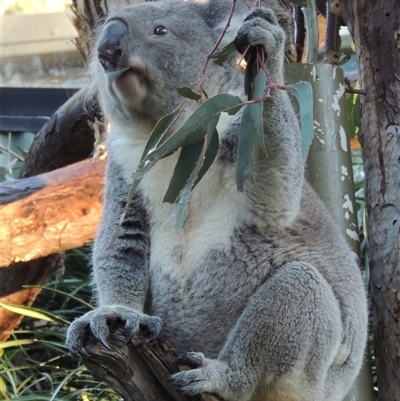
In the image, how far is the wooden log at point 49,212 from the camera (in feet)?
14.3

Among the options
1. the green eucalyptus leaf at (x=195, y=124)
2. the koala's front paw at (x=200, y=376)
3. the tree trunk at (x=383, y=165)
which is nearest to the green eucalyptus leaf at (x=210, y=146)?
the green eucalyptus leaf at (x=195, y=124)

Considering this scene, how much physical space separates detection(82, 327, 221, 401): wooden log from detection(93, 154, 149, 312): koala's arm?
1.29 ft

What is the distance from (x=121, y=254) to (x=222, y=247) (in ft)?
1.33

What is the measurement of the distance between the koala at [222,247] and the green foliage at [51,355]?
4.72 ft

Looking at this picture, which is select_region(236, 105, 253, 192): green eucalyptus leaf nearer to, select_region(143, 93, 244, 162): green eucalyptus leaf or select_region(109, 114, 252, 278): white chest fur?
select_region(143, 93, 244, 162): green eucalyptus leaf

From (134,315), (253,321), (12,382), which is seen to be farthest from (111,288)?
(12,382)

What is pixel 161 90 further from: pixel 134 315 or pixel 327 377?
pixel 327 377

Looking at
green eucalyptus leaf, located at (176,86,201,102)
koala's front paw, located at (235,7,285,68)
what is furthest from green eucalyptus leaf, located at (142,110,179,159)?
koala's front paw, located at (235,7,285,68)

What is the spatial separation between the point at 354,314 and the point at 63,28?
5265mm

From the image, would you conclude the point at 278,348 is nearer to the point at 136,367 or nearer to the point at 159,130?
the point at 136,367

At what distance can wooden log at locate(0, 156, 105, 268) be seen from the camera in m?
4.37

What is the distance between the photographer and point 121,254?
2.65 meters

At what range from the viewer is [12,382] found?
4.20 m

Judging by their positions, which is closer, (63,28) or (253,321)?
(253,321)
